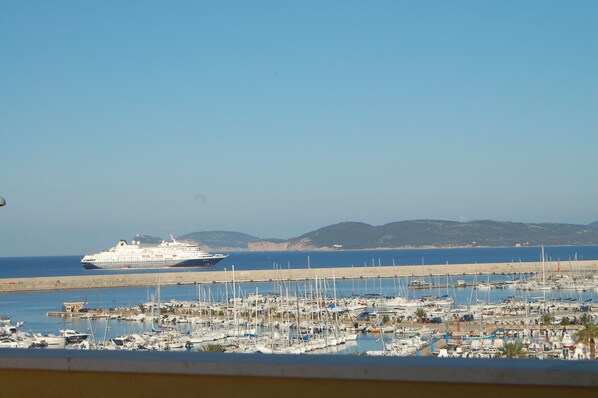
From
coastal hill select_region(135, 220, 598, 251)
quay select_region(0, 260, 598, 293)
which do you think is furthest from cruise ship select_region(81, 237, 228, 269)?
coastal hill select_region(135, 220, 598, 251)

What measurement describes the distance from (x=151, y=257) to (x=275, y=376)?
247 ft

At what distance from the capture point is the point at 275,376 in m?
1.87

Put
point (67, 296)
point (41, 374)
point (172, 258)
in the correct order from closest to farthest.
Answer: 1. point (41, 374)
2. point (67, 296)
3. point (172, 258)

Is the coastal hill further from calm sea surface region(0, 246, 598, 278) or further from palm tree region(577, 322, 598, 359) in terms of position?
palm tree region(577, 322, 598, 359)

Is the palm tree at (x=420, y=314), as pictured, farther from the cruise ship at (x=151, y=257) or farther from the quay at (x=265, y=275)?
the cruise ship at (x=151, y=257)

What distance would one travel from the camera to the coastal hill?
127688 mm

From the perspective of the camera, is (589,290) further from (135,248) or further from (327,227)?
(327,227)

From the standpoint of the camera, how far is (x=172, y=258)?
245 ft

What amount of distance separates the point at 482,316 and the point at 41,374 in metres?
23.2

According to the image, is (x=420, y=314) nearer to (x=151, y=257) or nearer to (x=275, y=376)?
(x=275, y=376)

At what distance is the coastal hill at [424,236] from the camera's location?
419 feet

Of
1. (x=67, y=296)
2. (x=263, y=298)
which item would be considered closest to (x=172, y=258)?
(x=67, y=296)

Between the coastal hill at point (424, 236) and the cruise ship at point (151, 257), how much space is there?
55410 millimetres

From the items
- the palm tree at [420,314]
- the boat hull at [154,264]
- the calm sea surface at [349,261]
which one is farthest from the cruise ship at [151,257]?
the palm tree at [420,314]
